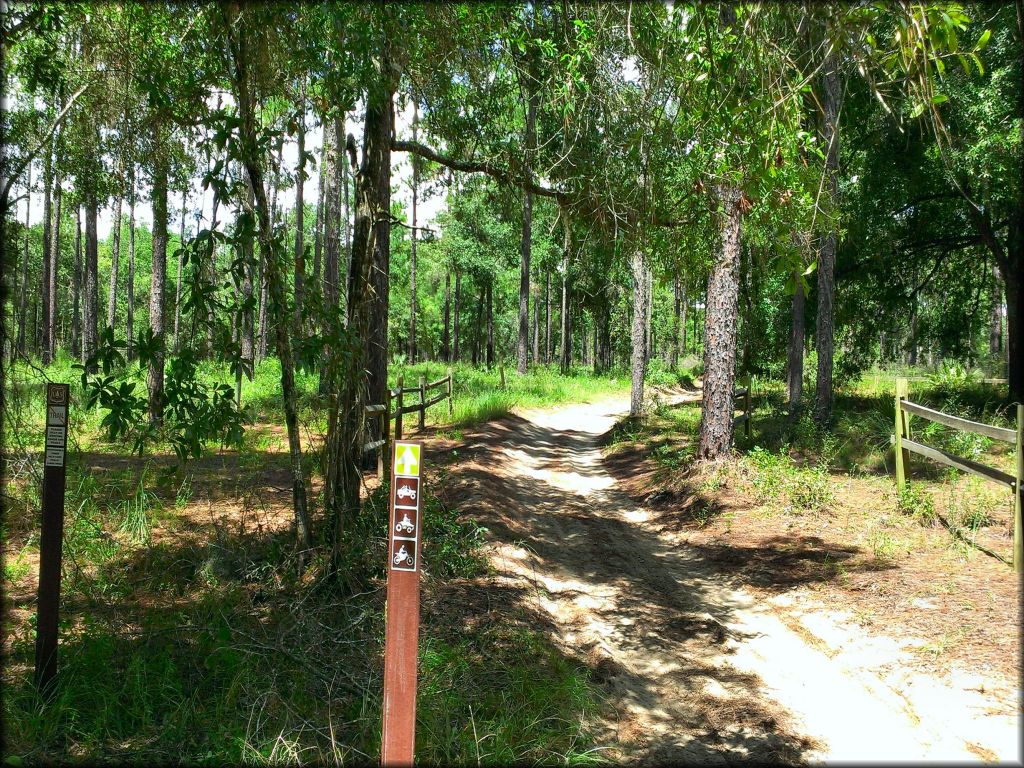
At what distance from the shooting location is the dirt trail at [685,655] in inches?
166

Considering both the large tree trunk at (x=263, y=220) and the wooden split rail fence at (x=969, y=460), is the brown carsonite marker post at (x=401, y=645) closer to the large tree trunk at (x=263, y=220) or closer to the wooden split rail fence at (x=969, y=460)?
the large tree trunk at (x=263, y=220)

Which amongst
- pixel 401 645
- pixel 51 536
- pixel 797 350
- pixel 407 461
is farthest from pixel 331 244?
pixel 401 645

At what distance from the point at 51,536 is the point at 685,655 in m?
4.55

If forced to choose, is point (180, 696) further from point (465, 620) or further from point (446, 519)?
point (446, 519)

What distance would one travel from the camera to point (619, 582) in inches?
283

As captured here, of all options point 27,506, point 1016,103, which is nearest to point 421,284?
point 1016,103

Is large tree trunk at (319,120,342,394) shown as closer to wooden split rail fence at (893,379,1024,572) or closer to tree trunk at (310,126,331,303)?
tree trunk at (310,126,331,303)

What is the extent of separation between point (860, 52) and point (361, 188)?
13.1 ft

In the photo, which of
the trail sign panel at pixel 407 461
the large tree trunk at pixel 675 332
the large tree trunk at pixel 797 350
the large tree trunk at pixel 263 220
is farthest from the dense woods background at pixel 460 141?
the large tree trunk at pixel 675 332

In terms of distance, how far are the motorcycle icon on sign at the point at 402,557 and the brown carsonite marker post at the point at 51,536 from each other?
222cm

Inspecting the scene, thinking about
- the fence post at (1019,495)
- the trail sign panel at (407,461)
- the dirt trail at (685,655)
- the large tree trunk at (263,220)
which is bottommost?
the dirt trail at (685,655)

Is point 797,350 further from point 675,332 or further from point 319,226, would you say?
point 675,332

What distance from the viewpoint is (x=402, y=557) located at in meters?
2.91

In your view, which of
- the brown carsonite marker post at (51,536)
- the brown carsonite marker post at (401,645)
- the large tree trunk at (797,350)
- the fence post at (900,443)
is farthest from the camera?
the large tree trunk at (797,350)
